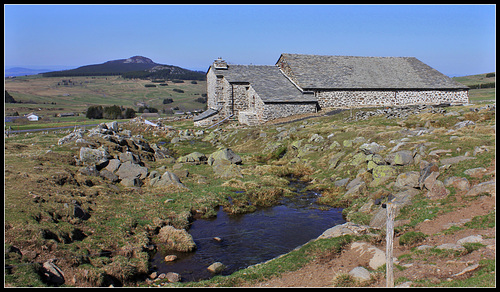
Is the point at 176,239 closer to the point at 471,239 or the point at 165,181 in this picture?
the point at 165,181

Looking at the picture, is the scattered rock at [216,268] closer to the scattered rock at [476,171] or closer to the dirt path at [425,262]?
the dirt path at [425,262]

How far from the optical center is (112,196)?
792 inches

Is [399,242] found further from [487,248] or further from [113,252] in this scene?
[113,252]

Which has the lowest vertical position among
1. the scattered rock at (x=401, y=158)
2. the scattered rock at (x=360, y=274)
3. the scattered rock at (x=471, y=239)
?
the scattered rock at (x=360, y=274)

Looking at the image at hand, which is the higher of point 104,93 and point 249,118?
point 104,93

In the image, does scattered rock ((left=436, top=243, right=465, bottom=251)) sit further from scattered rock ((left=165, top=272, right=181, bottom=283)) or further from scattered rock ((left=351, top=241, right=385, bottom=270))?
scattered rock ((left=165, top=272, right=181, bottom=283))

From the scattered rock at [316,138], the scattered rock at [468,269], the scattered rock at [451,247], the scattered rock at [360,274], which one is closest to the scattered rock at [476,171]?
the scattered rock at [451,247]

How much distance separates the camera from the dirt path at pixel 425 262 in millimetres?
10719

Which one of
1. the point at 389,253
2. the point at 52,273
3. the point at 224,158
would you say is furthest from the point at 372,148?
the point at 52,273

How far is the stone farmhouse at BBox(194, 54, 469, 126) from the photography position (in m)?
49.1

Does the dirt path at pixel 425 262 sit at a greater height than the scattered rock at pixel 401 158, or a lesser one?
lesser

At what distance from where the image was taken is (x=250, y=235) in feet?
57.1

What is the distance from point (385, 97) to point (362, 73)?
4.76m

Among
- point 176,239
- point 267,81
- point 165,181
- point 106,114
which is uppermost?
point 267,81
